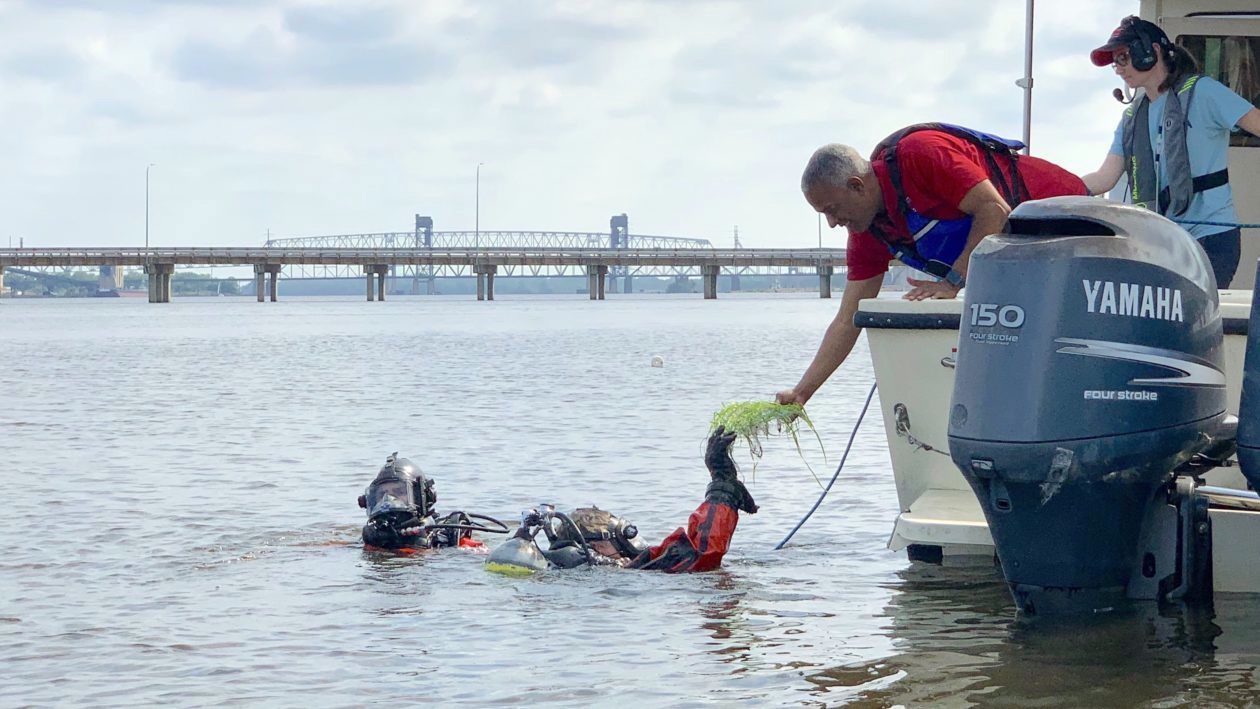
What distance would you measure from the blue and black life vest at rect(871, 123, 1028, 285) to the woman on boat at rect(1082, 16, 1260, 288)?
0.88 metres

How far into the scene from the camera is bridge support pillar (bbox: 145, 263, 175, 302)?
398ft

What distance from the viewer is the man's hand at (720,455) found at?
759 cm

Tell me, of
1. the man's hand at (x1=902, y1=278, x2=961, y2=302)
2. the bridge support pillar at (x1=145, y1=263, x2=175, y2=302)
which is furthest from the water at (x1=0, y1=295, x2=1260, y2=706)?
the bridge support pillar at (x1=145, y1=263, x2=175, y2=302)

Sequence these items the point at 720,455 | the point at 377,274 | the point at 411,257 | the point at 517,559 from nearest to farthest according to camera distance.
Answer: the point at 720,455, the point at 517,559, the point at 411,257, the point at 377,274

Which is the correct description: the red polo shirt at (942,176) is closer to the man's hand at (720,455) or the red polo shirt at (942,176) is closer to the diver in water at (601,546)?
the man's hand at (720,455)

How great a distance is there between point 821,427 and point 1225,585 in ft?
39.9

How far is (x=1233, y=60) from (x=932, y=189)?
11.7 ft

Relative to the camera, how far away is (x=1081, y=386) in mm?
5461

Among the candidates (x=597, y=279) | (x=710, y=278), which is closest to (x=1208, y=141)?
(x=597, y=279)

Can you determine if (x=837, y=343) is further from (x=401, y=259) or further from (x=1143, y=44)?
(x=401, y=259)

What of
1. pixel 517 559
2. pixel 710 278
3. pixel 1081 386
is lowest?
pixel 517 559

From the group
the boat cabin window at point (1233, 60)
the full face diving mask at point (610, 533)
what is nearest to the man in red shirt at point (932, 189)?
the full face diving mask at point (610, 533)

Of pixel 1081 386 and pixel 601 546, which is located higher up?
pixel 1081 386

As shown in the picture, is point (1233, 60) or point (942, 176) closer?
point (942, 176)
